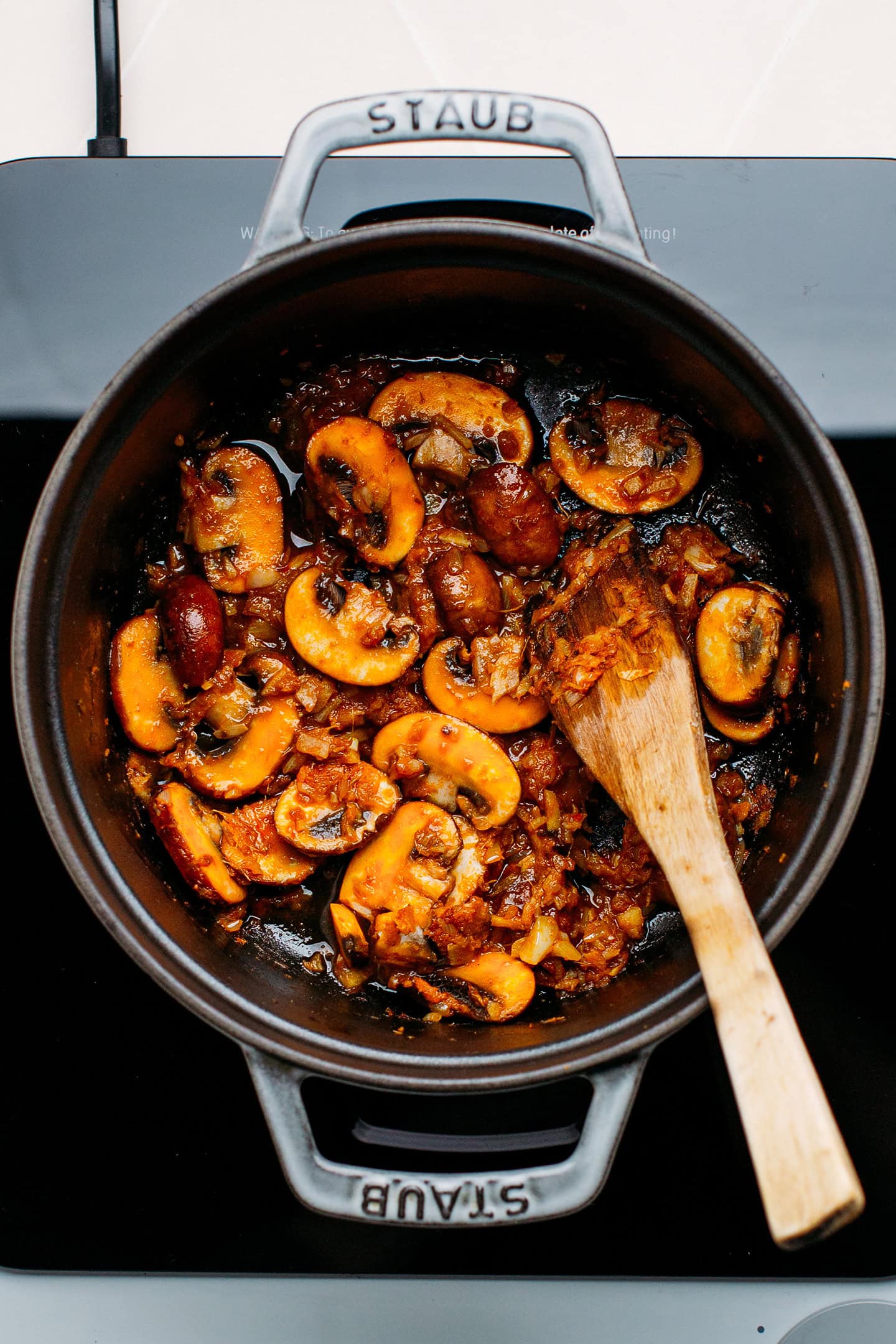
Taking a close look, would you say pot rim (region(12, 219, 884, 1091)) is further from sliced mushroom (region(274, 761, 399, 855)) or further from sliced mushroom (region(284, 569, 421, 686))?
sliced mushroom (region(284, 569, 421, 686))

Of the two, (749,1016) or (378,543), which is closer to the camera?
(749,1016)

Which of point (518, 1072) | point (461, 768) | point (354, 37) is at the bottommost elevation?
point (518, 1072)

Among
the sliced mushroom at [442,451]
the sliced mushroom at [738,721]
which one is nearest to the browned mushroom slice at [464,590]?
the sliced mushroom at [442,451]

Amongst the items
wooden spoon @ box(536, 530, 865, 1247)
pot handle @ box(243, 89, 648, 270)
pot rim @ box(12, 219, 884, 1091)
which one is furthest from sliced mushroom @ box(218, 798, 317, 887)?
pot handle @ box(243, 89, 648, 270)

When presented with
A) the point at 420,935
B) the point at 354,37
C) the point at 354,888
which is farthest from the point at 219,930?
the point at 354,37

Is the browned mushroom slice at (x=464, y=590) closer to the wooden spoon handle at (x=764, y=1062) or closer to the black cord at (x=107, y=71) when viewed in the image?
the wooden spoon handle at (x=764, y=1062)

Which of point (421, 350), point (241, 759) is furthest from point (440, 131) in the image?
point (241, 759)

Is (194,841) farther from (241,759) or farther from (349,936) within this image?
(349,936)

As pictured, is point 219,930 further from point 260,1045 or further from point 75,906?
point 260,1045
